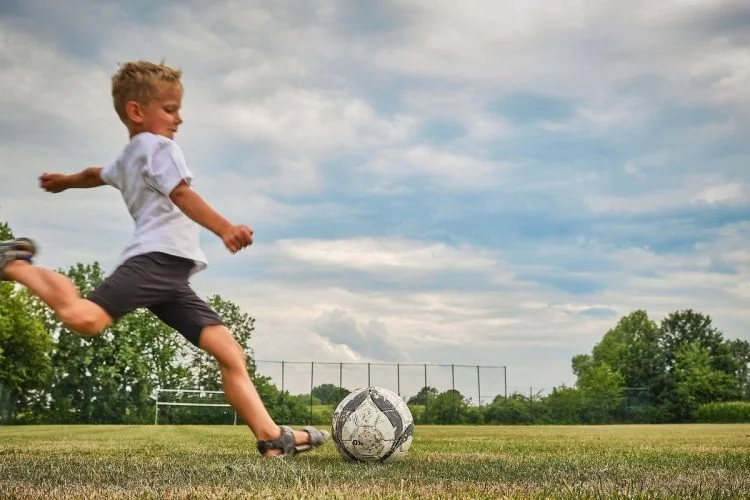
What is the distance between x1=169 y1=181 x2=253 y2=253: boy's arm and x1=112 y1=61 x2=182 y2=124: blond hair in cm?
67

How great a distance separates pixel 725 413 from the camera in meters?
50.3

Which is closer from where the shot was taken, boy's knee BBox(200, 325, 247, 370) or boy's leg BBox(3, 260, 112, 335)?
boy's leg BBox(3, 260, 112, 335)

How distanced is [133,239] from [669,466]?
391 cm

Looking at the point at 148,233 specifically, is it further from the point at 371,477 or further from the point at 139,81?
the point at 371,477

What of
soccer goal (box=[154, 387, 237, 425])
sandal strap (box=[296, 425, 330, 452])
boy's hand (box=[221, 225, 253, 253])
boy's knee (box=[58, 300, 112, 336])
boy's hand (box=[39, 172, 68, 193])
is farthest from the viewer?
soccer goal (box=[154, 387, 237, 425])

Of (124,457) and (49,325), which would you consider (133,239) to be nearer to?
(124,457)

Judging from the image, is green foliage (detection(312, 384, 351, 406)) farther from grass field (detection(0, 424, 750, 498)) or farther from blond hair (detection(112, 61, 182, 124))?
blond hair (detection(112, 61, 182, 124))

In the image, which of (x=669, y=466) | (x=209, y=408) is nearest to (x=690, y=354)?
(x=209, y=408)

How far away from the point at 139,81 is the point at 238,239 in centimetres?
130

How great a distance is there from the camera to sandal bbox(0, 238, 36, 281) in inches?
179

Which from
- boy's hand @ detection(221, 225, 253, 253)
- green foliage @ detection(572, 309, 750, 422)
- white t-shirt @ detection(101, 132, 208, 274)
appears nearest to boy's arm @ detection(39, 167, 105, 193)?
white t-shirt @ detection(101, 132, 208, 274)

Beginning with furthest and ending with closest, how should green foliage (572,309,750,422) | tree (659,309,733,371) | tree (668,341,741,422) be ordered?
1. tree (659,309,733,371)
2. tree (668,341,741,422)
3. green foliage (572,309,750,422)

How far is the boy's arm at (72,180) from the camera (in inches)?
199

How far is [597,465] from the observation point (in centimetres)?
559
